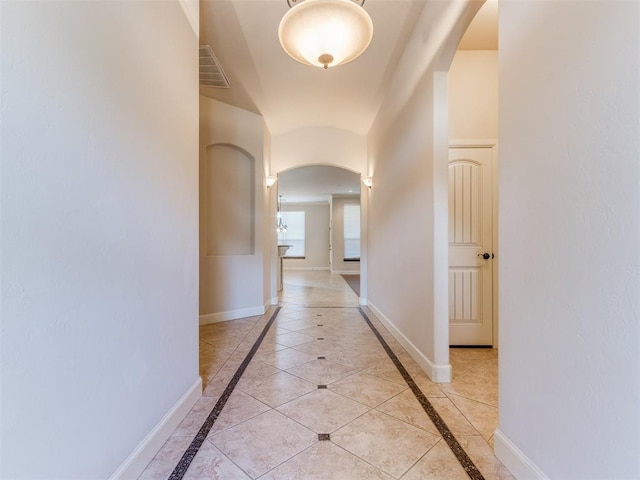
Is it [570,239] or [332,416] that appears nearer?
[570,239]

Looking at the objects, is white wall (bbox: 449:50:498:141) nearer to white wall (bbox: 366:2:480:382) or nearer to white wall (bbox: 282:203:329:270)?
white wall (bbox: 366:2:480:382)

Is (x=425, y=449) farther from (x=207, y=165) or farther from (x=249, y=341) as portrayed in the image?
(x=207, y=165)

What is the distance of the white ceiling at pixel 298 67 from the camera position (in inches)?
94.2

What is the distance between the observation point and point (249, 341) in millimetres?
3166

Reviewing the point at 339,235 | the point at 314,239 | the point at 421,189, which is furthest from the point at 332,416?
the point at 314,239

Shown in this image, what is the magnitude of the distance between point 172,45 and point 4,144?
1.28 meters

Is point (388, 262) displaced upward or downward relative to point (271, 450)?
upward

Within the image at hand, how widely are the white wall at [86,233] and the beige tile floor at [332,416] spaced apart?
1.35 ft

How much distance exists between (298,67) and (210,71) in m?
0.97

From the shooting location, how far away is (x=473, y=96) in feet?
9.59

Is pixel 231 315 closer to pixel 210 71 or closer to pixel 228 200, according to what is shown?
pixel 228 200

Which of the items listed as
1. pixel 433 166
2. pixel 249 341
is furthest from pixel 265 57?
pixel 249 341

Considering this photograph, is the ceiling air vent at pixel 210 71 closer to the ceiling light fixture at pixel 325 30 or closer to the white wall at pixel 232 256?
the white wall at pixel 232 256

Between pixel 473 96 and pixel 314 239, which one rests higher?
pixel 473 96
